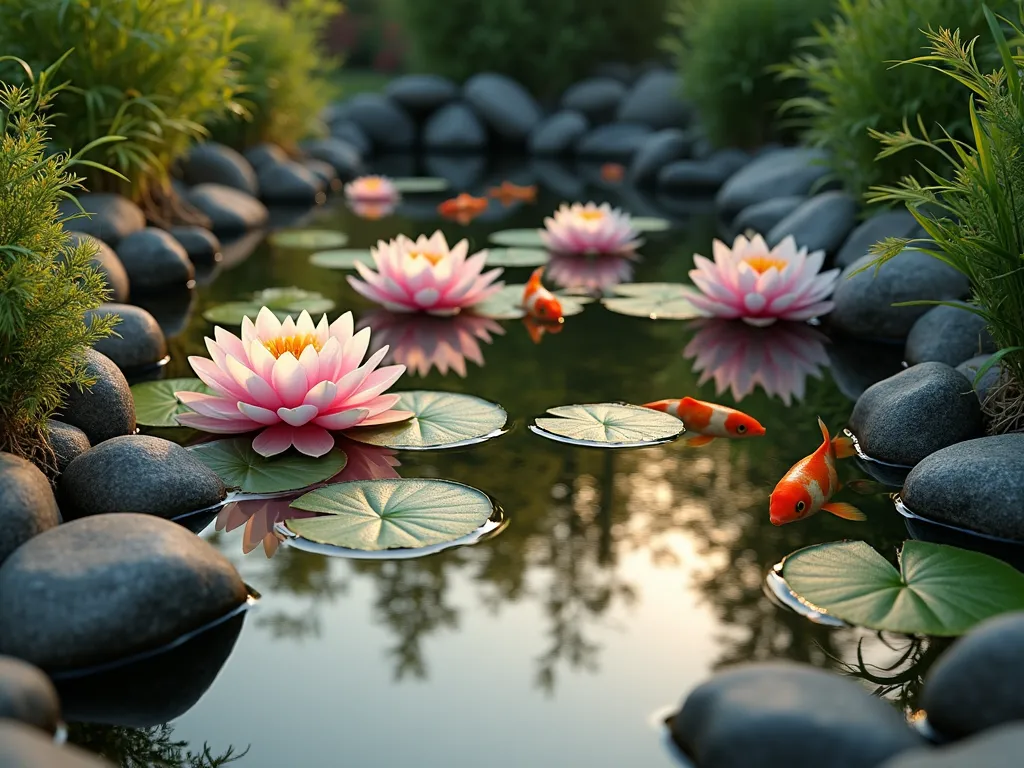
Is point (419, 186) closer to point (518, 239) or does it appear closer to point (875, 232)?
point (518, 239)

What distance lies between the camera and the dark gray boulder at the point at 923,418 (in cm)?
276

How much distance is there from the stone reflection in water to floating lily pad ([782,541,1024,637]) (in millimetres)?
1617

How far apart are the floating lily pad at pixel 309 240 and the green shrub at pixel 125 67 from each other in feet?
2.63

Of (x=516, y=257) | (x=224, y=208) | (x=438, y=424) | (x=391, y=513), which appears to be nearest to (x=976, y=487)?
(x=391, y=513)

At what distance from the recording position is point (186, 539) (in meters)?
1.96

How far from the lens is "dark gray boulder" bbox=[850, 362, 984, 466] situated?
2.76m

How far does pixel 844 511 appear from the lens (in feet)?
8.19

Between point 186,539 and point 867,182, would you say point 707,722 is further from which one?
point 867,182

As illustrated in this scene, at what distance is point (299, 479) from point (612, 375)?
1.29 metres

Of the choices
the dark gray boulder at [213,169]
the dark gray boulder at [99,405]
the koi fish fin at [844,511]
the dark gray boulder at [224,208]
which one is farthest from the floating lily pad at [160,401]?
the dark gray boulder at [213,169]

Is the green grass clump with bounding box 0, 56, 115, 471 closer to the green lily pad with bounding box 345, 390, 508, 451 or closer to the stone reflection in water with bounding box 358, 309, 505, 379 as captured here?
the green lily pad with bounding box 345, 390, 508, 451

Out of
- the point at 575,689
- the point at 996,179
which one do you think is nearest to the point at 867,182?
the point at 996,179

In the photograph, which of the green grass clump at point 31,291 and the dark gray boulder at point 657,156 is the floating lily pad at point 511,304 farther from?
the dark gray boulder at point 657,156

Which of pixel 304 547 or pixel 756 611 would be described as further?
pixel 304 547
